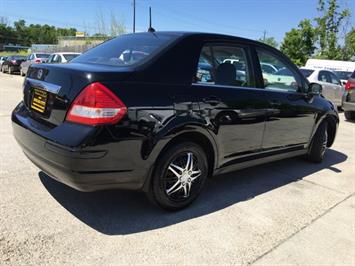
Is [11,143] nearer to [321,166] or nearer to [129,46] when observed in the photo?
[129,46]

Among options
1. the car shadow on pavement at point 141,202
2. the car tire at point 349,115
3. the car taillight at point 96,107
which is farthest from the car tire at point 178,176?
the car tire at point 349,115

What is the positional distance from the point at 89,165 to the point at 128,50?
1378 millimetres

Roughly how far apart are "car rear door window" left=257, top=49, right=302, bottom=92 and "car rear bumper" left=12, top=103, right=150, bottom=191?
2.13 m

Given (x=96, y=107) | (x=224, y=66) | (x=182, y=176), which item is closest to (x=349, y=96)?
(x=224, y=66)

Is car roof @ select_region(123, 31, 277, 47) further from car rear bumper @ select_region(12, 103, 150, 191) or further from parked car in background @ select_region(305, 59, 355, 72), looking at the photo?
parked car in background @ select_region(305, 59, 355, 72)

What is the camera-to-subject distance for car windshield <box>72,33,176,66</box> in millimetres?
3512

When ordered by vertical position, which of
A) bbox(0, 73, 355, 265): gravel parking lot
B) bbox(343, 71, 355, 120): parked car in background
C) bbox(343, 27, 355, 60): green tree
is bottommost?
bbox(0, 73, 355, 265): gravel parking lot

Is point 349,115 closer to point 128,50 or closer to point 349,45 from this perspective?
point 128,50

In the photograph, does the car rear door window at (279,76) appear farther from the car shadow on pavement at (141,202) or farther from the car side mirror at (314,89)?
the car shadow on pavement at (141,202)

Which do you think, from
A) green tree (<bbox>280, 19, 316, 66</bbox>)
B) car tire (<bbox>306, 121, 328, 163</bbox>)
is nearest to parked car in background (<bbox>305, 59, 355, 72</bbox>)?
green tree (<bbox>280, 19, 316, 66</bbox>)

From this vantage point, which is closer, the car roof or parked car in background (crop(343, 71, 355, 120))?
the car roof

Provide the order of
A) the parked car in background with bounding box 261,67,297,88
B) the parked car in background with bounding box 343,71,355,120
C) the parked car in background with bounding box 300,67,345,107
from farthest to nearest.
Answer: the parked car in background with bounding box 300,67,345,107 < the parked car in background with bounding box 343,71,355,120 < the parked car in background with bounding box 261,67,297,88

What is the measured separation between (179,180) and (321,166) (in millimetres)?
3215

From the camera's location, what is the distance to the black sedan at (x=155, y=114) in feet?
9.75
